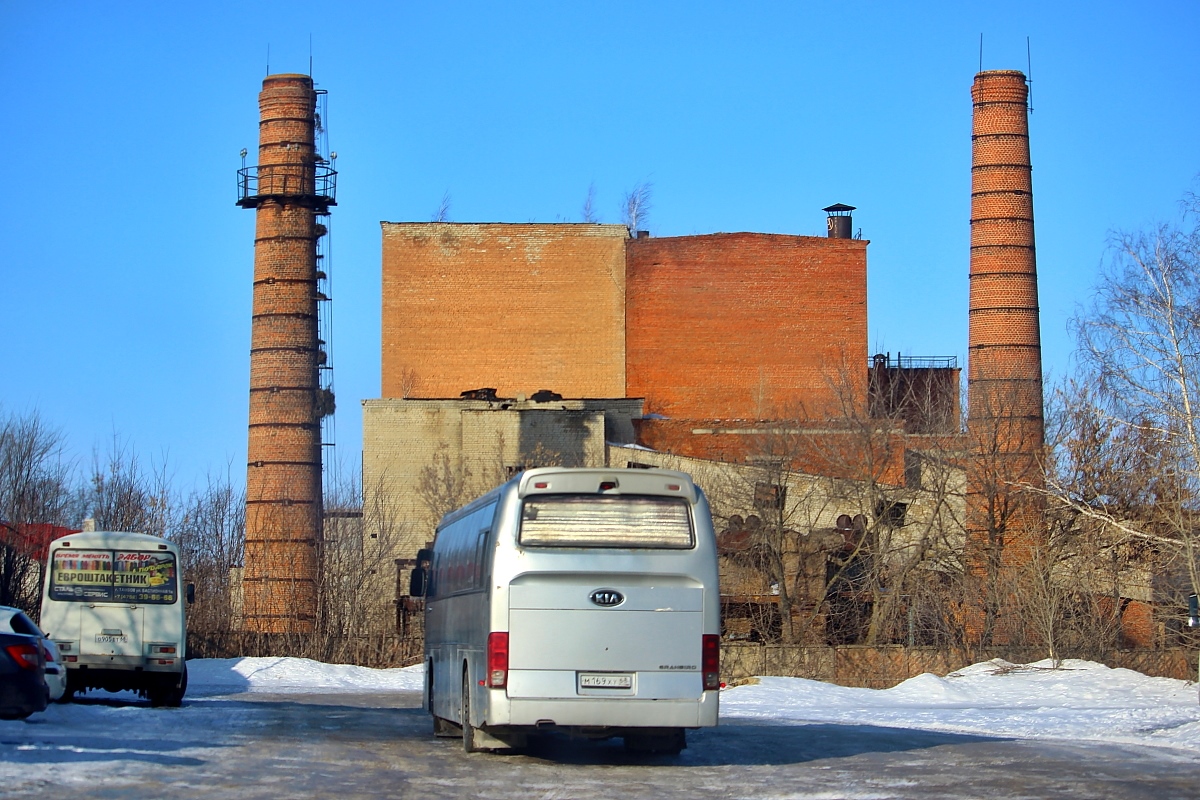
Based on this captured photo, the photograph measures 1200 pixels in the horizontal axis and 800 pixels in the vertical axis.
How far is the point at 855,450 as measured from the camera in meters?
36.5

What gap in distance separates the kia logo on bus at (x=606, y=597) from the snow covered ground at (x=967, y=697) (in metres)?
6.24

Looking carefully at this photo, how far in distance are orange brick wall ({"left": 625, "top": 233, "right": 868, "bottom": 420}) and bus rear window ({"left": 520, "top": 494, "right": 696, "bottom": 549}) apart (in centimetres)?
4067

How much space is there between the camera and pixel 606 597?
12242 millimetres

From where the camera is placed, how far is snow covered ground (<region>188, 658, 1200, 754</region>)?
17820mm

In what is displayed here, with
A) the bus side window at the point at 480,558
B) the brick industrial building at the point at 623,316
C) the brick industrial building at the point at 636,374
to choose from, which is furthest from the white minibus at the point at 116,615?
the brick industrial building at the point at 623,316

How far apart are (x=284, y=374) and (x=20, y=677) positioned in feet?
93.3

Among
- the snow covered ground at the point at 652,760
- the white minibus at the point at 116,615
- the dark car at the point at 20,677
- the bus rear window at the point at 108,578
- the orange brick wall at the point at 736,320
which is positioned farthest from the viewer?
the orange brick wall at the point at 736,320

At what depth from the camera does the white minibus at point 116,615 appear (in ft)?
69.9

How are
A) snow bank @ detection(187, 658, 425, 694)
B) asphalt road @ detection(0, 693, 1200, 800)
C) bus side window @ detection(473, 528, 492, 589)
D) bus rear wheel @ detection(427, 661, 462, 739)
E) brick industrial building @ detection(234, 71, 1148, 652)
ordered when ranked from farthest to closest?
brick industrial building @ detection(234, 71, 1148, 652) < snow bank @ detection(187, 658, 425, 694) < bus rear wheel @ detection(427, 661, 462, 739) < bus side window @ detection(473, 528, 492, 589) < asphalt road @ detection(0, 693, 1200, 800)

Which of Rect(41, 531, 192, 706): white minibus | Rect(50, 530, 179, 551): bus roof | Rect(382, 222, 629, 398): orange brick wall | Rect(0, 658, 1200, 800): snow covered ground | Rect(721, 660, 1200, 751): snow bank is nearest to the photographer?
Rect(0, 658, 1200, 800): snow covered ground

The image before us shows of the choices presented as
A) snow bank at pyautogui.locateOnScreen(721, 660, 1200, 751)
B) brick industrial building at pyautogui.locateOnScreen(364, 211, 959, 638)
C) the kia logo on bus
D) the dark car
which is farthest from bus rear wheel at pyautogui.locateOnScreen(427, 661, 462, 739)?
brick industrial building at pyautogui.locateOnScreen(364, 211, 959, 638)

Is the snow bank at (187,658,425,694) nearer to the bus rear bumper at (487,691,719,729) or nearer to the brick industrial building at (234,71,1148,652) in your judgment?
the brick industrial building at (234,71,1148,652)

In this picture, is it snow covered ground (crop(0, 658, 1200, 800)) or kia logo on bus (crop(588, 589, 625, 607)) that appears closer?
snow covered ground (crop(0, 658, 1200, 800))

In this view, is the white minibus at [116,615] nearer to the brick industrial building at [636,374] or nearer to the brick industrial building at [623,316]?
the brick industrial building at [636,374]
